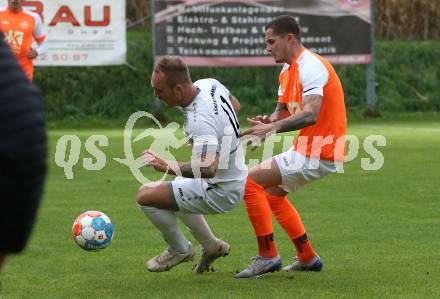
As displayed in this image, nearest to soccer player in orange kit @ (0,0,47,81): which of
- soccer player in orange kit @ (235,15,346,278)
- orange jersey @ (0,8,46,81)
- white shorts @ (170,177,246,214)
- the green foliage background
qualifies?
orange jersey @ (0,8,46,81)

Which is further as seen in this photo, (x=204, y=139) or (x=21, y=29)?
(x=21, y=29)

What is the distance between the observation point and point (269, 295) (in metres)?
6.70

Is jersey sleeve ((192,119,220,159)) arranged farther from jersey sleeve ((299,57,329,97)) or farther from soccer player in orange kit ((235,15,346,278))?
jersey sleeve ((299,57,329,97))

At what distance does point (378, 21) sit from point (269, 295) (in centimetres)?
2473

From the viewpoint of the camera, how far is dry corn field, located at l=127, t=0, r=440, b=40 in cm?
3047

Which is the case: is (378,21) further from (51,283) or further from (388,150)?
(51,283)

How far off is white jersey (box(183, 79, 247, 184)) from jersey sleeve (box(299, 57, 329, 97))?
1.93ft

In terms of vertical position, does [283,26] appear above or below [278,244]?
above

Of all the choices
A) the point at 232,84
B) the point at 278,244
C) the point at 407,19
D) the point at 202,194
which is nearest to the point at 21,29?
the point at 278,244

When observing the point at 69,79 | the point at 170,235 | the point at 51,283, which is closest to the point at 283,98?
the point at 170,235

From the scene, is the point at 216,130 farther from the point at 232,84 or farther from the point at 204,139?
the point at 232,84

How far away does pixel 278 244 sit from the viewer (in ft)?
28.7

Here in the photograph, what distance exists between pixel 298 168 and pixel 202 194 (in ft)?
2.75

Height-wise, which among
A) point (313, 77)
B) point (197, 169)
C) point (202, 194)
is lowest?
point (202, 194)
